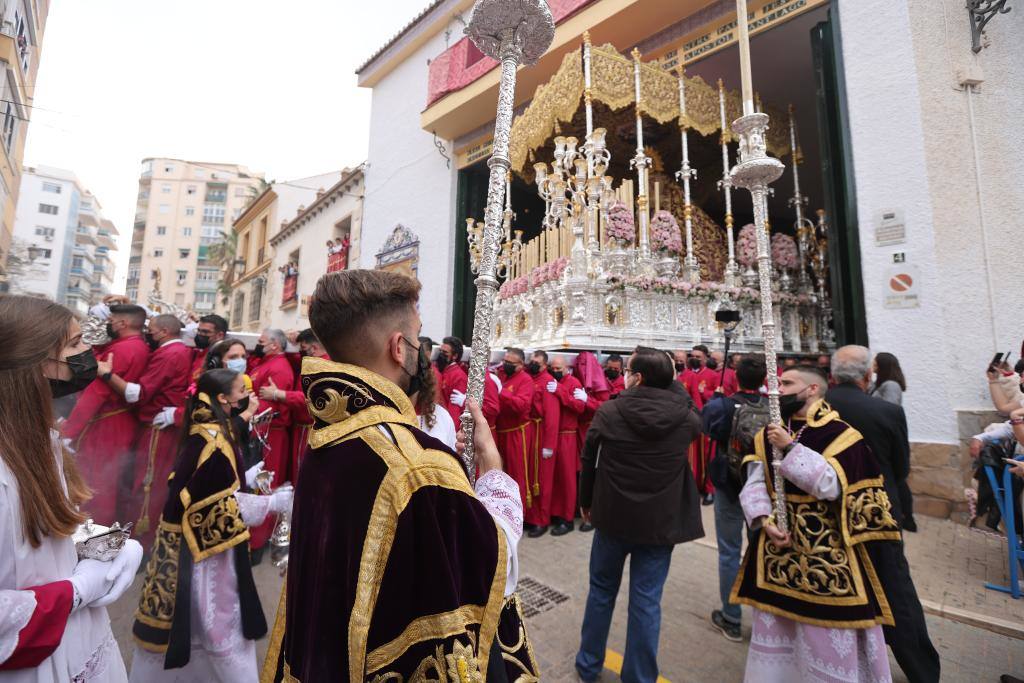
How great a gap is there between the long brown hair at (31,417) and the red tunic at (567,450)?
4.93m

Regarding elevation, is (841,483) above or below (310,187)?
below

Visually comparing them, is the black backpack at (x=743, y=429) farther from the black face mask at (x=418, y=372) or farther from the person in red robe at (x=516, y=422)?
the person in red robe at (x=516, y=422)

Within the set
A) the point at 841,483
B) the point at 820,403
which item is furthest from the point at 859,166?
the point at 841,483

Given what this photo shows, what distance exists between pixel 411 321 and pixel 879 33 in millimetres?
8929

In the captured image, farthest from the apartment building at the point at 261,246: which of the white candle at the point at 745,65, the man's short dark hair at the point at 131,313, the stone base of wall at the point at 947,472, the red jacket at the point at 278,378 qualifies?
the stone base of wall at the point at 947,472

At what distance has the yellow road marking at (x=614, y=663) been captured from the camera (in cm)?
287

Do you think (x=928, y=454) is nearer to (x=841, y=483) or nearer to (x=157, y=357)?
(x=841, y=483)

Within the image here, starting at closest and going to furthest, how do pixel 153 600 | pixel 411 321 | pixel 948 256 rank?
1. pixel 411 321
2. pixel 153 600
3. pixel 948 256

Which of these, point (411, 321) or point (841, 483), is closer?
point (411, 321)

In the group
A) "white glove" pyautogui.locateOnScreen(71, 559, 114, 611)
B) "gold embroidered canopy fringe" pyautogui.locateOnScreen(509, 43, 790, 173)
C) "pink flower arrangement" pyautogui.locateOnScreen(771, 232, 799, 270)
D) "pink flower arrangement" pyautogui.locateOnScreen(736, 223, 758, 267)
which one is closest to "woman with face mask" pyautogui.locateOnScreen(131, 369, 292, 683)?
"white glove" pyautogui.locateOnScreen(71, 559, 114, 611)

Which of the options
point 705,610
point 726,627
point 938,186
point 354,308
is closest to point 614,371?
point 705,610

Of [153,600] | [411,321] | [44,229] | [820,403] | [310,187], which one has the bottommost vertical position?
[153,600]

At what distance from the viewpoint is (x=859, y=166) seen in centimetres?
680

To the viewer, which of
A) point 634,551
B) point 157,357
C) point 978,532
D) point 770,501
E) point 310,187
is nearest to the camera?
point 770,501
